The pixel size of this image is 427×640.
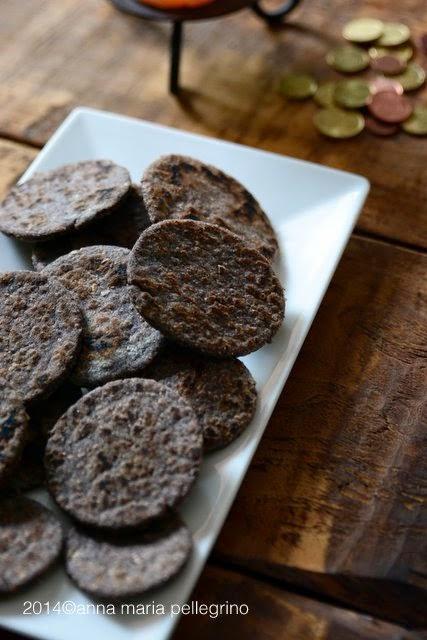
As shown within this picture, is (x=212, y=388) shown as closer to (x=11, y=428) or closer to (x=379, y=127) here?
(x=11, y=428)

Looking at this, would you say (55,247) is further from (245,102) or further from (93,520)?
(245,102)

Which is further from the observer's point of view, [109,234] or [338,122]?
[338,122]

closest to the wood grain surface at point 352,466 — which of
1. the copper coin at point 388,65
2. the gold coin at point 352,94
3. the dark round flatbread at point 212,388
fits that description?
the dark round flatbread at point 212,388

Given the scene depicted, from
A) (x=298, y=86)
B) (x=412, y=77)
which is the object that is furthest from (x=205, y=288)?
(x=412, y=77)

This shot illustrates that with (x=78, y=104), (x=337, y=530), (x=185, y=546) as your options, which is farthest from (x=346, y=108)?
(x=185, y=546)

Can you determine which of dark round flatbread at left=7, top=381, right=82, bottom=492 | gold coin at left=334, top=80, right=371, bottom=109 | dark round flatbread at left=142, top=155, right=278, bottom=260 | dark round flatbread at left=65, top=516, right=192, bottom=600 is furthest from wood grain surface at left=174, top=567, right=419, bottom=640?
gold coin at left=334, top=80, right=371, bottom=109

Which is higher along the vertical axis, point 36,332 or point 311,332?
point 36,332
